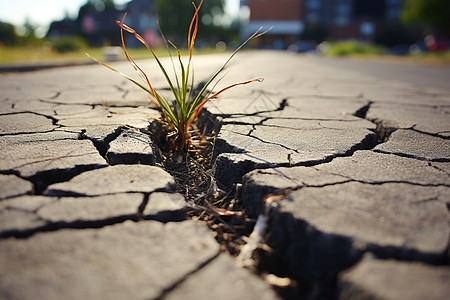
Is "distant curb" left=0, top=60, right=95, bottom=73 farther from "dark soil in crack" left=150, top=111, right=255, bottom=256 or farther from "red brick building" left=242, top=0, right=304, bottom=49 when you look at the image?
Answer: "red brick building" left=242, top=0, right=304, bottom=49

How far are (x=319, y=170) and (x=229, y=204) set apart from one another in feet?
1.03

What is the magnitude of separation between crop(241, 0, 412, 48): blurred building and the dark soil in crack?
1232 inches

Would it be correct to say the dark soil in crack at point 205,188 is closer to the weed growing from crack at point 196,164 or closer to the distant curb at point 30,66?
the weed growing from crack at point 196,164

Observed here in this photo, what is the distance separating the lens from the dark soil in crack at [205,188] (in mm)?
962

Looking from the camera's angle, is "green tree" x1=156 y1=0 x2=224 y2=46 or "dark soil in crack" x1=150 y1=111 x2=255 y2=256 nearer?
"dark soil in crack" x1=150 y1=111 x2=255 y2=256

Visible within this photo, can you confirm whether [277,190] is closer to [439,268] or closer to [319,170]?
[319,170]

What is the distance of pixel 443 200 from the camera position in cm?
93

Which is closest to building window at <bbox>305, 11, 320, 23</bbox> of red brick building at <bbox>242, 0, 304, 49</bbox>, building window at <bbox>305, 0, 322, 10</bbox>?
building window at <bbox>305, 0, 322, 10</bbox>

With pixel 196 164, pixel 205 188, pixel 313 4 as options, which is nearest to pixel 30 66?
pixel 196 164

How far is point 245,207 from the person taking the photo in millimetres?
1023

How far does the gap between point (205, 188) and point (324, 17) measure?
3508cm

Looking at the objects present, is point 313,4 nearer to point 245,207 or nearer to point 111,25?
point 111,25

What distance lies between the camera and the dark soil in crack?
0.96 m

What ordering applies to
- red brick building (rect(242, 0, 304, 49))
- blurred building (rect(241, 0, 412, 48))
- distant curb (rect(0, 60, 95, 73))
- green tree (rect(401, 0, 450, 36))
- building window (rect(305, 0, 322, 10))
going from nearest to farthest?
distant curb (rect(0, 60, 95, 73)) < green tree (rect(401, 0, 450, 36)) < blurred building (rect(241, 0, 412, 48)) < red brick building (rect(242, 0, 304, 49)) < building window (rect(305, 0, 322, 10))
